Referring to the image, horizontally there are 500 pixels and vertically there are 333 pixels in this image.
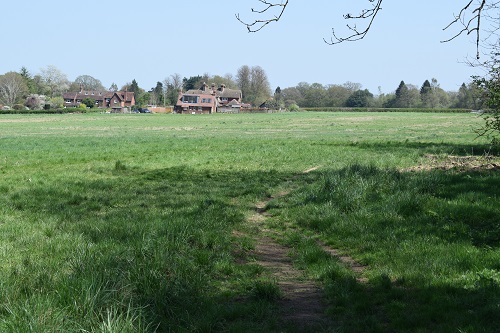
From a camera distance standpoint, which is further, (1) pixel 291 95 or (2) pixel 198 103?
(1) pixel 291 95

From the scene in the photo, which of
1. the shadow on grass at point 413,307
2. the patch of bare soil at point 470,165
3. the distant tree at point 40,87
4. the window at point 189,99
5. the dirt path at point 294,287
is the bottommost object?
the dirt path at point 294,287

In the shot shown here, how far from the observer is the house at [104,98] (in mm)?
173625

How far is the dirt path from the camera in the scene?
569cm

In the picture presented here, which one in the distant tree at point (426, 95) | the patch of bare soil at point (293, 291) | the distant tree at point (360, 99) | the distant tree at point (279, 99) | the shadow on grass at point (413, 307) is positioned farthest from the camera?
the distant tree at point (279, 99)

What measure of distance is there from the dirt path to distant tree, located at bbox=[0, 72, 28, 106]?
15008 centimetres

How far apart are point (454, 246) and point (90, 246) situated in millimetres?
5388

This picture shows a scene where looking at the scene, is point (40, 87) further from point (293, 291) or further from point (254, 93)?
point (293, 291)

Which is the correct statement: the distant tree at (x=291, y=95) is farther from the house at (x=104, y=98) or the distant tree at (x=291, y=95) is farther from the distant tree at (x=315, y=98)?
the house at (x=104, y=98)

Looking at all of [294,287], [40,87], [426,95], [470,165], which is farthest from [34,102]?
[294,287]

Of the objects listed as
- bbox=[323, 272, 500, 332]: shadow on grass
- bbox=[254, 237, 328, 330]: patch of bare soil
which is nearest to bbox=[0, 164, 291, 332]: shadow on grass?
bbox=[254, 237, 328, 330]: patch of bare soil

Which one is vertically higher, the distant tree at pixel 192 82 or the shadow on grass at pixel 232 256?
the distant tree at pixel 192 82

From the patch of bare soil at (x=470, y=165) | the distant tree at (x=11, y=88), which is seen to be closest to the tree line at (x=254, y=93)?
the distant tree at (x=11, y=88)

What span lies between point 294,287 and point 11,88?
6036 inches

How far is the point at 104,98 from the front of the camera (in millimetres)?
181000
